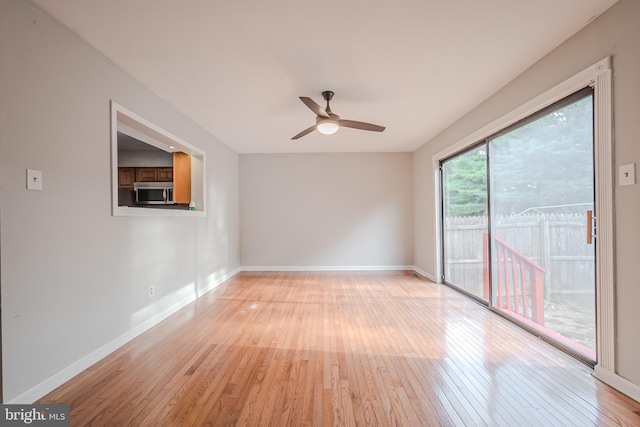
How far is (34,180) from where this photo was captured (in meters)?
1.84

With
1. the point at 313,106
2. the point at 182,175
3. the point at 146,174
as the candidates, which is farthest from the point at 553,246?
the point at 146,174

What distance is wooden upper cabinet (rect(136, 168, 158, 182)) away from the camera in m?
5.82

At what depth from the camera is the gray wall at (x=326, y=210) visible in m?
6.18

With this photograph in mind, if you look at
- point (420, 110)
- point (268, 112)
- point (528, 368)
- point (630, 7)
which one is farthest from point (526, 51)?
point (268, 112)

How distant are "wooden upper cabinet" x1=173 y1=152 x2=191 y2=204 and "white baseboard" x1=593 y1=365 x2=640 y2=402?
15.7 ft

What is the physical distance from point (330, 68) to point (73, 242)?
8.01 feet

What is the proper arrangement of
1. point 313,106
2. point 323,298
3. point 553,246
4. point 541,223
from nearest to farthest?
point 553,246 → point 541,223 → point 313,106 → point 323,298

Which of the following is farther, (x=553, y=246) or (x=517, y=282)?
(x=517, y=282)

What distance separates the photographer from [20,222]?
176 cm

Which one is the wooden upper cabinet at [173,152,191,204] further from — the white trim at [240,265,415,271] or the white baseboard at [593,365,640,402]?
the white baseboard at [593,365,640,402]

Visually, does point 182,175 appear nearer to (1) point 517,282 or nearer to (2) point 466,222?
(2) point 466,222

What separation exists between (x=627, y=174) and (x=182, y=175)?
187 inches

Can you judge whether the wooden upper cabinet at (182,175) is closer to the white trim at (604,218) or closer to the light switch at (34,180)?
the light switch at (34,180)

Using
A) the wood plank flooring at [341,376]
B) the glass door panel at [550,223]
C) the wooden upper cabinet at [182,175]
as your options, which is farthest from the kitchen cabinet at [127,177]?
the glass door panel at [550,223]
